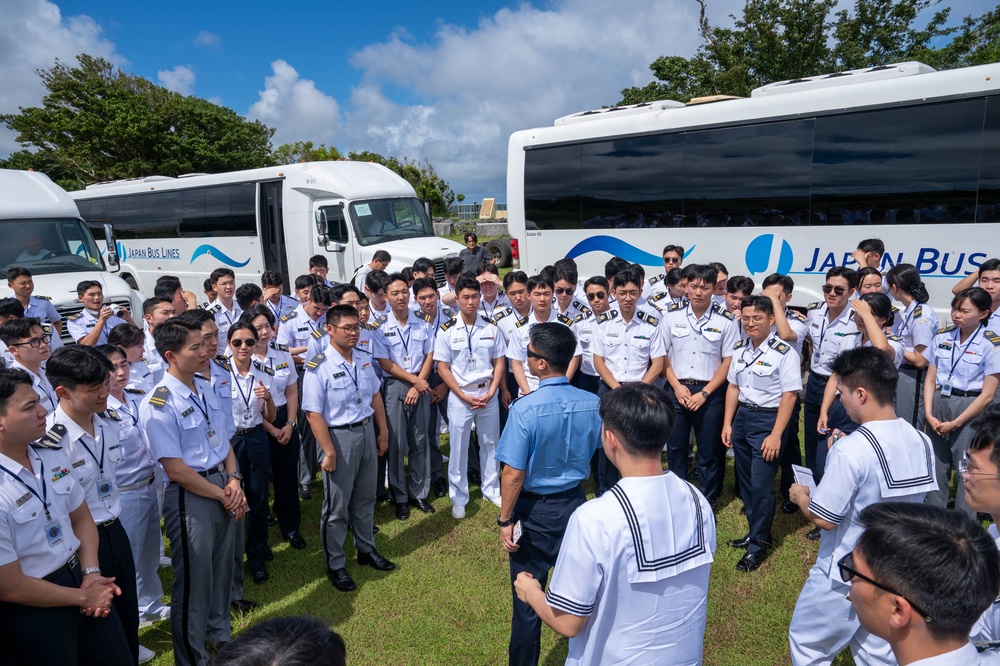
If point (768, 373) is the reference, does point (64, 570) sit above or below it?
below

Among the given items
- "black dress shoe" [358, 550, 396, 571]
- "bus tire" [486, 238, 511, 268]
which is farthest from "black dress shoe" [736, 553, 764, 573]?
"bus tire" [486, 238, 511, 268]

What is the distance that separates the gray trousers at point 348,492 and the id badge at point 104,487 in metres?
1.34

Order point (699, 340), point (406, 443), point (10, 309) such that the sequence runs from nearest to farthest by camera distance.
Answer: point (699, 340), point (10, 309), point (406, 443)

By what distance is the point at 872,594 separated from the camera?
151 cm

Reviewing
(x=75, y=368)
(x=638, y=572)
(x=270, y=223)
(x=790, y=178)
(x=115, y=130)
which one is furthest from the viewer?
(x=115, y=130)

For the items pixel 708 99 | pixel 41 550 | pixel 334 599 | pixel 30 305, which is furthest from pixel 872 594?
pixel 708 99

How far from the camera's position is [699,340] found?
4.78m

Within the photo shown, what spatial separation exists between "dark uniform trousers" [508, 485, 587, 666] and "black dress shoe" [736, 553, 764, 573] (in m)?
1.90

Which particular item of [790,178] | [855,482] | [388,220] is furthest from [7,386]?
[388,220]

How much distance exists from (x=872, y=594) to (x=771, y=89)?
25.8 feet

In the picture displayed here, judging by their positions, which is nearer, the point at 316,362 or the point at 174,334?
the point at 174,334

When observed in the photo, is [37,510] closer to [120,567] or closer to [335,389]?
Answer: [120,567]

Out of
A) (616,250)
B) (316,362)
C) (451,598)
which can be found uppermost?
(616,250)

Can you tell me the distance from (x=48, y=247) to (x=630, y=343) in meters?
8.92
